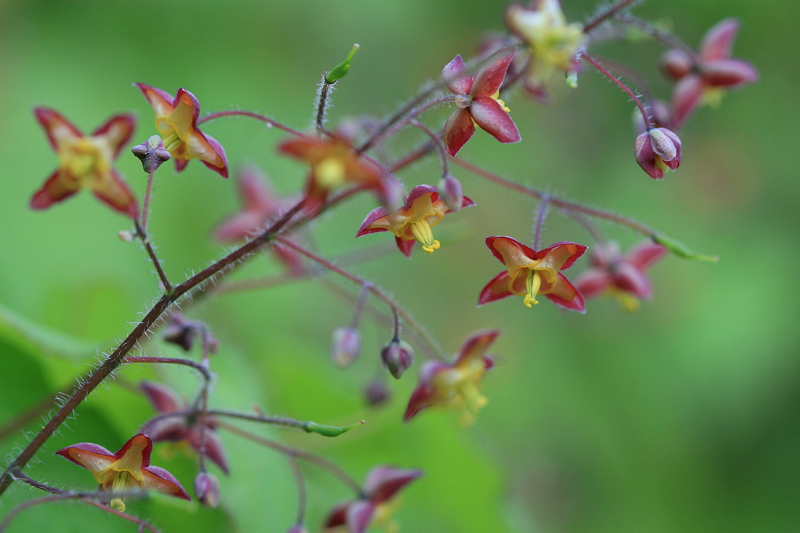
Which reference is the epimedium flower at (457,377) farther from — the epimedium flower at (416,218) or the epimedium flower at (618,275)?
the epimedium flower at (618,275)

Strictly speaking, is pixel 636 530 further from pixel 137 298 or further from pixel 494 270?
pixel 137 298

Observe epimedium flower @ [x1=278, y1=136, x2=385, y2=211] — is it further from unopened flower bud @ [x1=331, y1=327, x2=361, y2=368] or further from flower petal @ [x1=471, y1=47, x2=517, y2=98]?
unopened flower bud @ [x1=331, y1=327, x2=361, y2=368]

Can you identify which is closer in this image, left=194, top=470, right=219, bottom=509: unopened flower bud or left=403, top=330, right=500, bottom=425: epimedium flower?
left=194, top=470, right=219, bottom=509: unopened flower bud

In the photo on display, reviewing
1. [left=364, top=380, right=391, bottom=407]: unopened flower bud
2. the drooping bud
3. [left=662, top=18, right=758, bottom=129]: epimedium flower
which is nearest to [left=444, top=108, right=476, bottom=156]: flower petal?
the drooping bud

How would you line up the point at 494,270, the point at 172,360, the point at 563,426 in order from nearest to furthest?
the point at 172,360, the point at 563,426, the point at 494,270

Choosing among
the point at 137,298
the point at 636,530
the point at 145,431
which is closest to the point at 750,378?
→ the point at 636,530

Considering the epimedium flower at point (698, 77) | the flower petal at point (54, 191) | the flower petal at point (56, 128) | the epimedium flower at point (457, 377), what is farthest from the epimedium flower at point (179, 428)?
the epimedium flower at point (698, 77)
